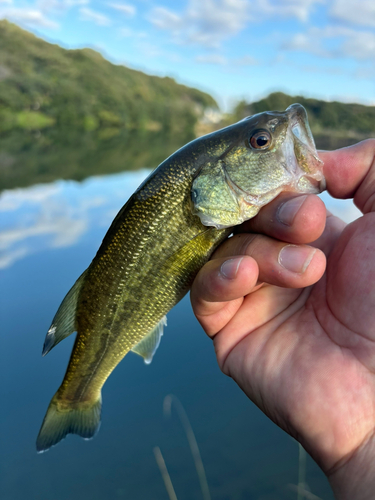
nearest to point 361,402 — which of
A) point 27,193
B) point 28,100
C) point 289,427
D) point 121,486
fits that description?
point 289,427

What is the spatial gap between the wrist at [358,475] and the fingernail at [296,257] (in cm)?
109

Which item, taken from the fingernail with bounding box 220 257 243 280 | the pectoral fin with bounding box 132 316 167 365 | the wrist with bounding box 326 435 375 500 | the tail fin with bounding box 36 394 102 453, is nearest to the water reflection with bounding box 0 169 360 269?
the tail fin with bounding box 36 394 102 453

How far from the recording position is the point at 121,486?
5.31 metres

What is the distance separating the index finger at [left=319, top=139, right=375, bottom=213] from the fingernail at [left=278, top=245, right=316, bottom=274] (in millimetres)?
761

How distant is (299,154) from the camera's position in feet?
7.70

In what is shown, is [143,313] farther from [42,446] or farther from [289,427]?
[42,446]

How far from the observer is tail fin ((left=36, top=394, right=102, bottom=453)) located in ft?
10.3

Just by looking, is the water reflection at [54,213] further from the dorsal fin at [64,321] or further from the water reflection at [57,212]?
the dorsal fin at [64,321]

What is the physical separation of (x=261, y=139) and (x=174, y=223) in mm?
854

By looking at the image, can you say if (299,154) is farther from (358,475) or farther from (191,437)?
(191,437)

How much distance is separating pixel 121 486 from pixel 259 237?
16.3ft

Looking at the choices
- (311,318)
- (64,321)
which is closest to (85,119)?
(64,321)

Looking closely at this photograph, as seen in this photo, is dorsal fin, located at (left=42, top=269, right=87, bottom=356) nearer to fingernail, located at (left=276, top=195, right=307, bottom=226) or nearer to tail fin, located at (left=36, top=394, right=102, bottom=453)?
tail fin, located at (left=36, top=394, right=102, bottom=453)

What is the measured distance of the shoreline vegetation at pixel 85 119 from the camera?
32.6 metres
